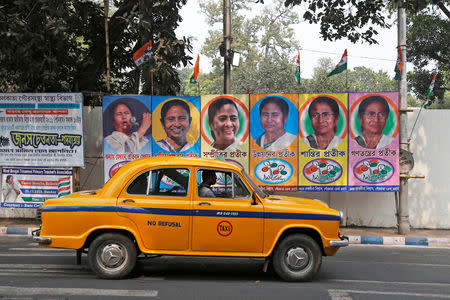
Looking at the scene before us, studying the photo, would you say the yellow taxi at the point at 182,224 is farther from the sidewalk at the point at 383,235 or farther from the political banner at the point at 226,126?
the political banner at the point at 226,126

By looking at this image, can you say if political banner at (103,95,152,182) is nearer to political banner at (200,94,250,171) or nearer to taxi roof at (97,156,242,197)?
political banner at (200,94,250,171)

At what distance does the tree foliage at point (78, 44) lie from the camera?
1273 cm

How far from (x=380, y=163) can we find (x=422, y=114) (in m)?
1.94

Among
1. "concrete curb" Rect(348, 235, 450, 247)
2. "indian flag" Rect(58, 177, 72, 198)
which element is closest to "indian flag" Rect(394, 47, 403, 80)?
"concrete curb" Rect(348, 235, 450, 247)

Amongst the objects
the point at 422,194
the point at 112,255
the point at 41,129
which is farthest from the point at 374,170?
the point at 41,129

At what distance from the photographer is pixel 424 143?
1323 cm

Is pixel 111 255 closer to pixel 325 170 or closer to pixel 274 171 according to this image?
pixel 274 171

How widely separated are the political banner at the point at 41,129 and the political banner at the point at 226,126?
123 inches

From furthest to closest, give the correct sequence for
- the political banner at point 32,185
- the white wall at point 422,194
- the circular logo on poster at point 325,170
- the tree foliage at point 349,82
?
1. the tree foliage at point 349,82
2. the white wall at point 422,194
3. the political banner at point 32,185
4. the circular logo on poster at point 325,170

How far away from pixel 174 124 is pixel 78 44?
7.42 m

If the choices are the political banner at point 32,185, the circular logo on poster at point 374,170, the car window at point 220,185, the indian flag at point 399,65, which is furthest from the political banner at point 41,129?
the indian flag at point 399,65

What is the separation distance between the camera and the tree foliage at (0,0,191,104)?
501 inches

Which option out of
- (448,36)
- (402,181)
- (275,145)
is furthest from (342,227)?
(448,36)

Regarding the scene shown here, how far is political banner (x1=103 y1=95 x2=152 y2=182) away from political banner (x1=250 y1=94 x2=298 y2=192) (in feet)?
8.81
